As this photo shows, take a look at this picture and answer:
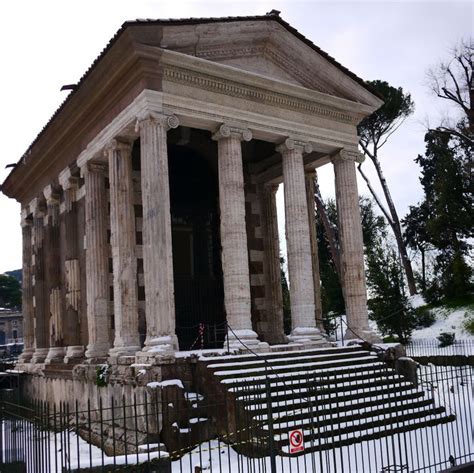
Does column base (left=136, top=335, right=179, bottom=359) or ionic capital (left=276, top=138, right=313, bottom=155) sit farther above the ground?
ionic capital (left=276, top=138, right=313, bottom=155)

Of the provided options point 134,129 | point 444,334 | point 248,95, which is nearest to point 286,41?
point 248,95

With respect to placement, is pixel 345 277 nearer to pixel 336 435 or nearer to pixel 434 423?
pixel 434 423

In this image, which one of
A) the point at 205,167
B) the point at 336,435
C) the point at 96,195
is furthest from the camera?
the point at 205,167

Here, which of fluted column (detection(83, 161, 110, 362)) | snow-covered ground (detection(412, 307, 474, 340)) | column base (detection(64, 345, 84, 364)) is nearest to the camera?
fluted column (detection(83, 161, 110, 362))

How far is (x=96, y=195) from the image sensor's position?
1541cm

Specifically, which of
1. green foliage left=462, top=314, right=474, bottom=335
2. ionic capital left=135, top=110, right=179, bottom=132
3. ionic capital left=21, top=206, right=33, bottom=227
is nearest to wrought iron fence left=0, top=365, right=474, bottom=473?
ionic capital left=135, top=110, right=179, bottom=132

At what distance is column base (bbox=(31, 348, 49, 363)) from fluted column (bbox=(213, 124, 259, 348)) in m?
8.24

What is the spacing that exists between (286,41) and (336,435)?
9896mm

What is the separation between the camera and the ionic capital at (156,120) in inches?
503

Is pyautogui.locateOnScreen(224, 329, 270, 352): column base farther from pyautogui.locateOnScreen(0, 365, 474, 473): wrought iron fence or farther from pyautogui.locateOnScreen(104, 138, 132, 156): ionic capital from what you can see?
pyautogui.locateOnScreen(104, 138, 132, 156): ionic capital

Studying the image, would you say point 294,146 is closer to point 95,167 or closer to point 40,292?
point 95,167

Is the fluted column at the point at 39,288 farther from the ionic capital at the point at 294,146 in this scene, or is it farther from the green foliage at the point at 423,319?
the green foliage at the point at 423,319

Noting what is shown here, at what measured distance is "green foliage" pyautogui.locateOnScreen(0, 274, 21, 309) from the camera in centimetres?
6494

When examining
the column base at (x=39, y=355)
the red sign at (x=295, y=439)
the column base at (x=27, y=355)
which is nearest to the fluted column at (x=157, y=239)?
the red sign at (x=295, y=439)
